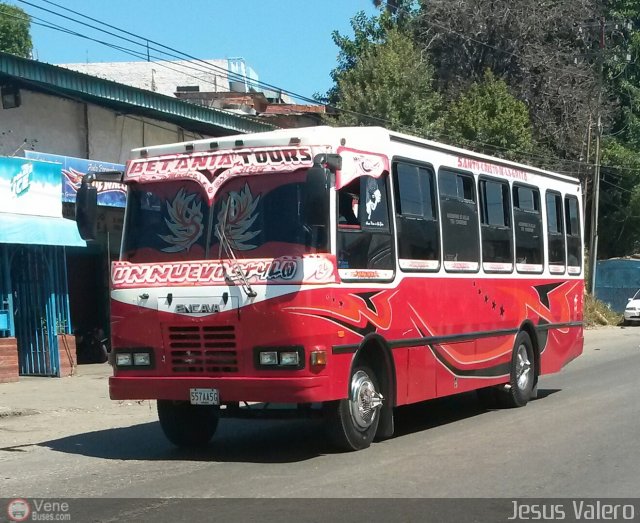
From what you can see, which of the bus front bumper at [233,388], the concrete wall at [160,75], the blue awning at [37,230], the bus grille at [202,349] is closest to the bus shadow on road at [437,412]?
the bus front bumper at [233,388]

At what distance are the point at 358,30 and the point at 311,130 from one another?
32733 millimetres

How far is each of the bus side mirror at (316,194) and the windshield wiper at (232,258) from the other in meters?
0.85

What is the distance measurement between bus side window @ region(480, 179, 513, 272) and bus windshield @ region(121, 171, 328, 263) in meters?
3.85

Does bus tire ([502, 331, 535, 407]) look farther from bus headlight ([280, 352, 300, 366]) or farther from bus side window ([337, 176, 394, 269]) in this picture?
bus headlight ([280, 352, 300, 366])

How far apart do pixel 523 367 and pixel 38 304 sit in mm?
9702

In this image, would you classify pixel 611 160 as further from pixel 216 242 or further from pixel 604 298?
pixel 216 242

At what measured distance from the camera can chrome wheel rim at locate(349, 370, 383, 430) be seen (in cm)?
930

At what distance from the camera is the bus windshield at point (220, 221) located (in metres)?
8.92
